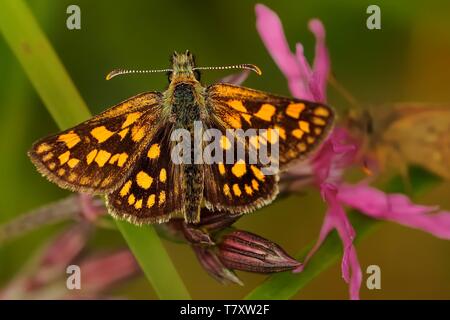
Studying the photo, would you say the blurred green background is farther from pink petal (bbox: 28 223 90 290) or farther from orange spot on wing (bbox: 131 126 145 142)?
orange spot on wing (bbox: 131 126 145 142)

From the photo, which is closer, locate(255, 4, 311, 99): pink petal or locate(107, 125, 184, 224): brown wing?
locate(107, 125, 184, 224): brown wing

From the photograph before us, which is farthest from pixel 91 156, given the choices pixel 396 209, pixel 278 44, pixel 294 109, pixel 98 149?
pixel 396 209

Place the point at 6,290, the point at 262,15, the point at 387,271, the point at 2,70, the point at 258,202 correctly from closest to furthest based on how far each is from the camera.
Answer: the point at 258,202 → the point at 262,15 → the point at 6,290 → the point at 2,70 → the point at 387,271

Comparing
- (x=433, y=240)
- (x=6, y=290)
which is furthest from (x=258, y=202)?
(x=433, y=240)

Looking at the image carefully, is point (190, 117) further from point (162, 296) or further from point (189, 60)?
point (162, 296)

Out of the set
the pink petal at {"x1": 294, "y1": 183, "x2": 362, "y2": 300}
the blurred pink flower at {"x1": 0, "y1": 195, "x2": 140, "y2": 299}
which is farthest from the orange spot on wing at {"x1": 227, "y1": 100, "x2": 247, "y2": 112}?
the blurred pink flower at {"x1": 0, "y1": 195, "x2": 140, "y2": 299}

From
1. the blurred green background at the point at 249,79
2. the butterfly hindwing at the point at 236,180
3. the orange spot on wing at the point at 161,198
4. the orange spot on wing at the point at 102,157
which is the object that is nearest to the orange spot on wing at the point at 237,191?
the butterfly hindwing at the point at 236,180
